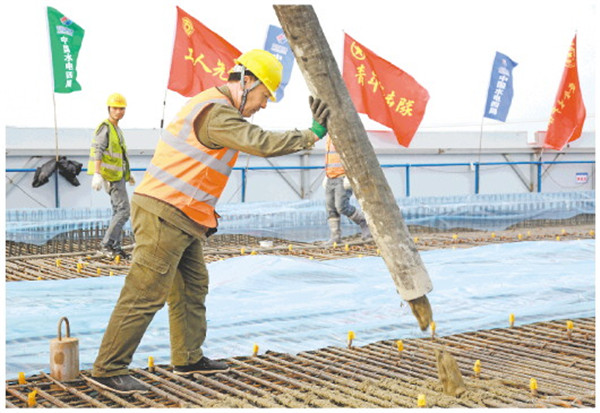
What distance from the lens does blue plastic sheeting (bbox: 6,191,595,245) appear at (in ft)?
33.9

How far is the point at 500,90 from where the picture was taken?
15.5 metres

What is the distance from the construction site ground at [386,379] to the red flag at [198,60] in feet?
21.9

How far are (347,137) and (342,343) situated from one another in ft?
6.44

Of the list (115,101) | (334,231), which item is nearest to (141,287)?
(115,101)

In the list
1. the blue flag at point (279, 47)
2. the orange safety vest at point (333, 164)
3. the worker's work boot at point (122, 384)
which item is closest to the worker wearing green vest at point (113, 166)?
the orange safety vest at point (333, 164)

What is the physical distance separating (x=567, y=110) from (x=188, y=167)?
12181 mm

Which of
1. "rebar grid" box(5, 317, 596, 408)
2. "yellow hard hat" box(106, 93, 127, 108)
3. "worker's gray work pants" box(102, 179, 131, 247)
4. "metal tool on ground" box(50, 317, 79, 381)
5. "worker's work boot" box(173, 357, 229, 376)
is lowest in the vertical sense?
"rebar grid" box(5, 317, 596, 408)

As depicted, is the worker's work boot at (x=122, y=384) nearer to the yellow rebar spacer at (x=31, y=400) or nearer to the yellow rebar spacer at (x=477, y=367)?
the yellow rebar spacer at (x=31, y=400)

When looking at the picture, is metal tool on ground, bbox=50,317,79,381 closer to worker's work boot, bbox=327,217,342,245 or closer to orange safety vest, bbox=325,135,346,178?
orange safety vest, bbox=325,135,346,178

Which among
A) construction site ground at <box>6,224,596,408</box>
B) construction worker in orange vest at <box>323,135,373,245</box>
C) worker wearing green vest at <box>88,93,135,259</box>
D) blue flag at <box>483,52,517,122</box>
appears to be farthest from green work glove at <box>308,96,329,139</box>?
blue flag at <box>483,52,517,122</box>

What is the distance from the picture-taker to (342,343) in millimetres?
5078

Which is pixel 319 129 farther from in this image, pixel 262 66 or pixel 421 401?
pixel 421 401

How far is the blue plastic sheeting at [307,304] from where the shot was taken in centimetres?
505

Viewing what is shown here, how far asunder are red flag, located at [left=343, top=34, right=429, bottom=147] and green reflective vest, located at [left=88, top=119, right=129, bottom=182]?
463 cm
